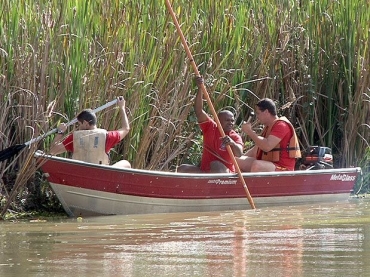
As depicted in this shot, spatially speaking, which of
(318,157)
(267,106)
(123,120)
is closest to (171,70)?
(267,106)

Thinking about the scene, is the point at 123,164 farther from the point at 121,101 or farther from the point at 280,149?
the point at 280,149

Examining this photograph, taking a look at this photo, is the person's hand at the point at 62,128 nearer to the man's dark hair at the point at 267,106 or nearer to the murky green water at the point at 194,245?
the murky green water at the point at 194,245

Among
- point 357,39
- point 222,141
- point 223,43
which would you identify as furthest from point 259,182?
point 357,39

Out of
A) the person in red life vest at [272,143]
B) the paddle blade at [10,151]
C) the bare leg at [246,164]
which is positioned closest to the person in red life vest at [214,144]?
the person in red life vest at [272,143]

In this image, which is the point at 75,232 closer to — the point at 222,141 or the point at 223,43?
the point at 222,141

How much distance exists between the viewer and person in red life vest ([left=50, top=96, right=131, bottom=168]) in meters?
9.98

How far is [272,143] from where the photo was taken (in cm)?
1134

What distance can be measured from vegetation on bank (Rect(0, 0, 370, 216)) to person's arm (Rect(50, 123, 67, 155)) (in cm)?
17

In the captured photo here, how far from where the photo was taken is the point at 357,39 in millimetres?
12828

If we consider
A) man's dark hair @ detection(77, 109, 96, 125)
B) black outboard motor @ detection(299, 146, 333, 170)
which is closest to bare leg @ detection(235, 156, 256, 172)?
black outboard motor @ detection(299, 146, 333, 170)

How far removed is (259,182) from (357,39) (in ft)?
8.62

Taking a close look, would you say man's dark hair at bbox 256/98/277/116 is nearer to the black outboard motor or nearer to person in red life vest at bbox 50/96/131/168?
the black outboard motor

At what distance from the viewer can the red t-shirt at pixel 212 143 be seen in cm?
1123

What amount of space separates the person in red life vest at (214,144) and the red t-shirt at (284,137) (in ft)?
1.37
